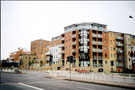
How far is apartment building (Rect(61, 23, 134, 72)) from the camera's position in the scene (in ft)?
181

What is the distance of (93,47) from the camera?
A: 189 feet

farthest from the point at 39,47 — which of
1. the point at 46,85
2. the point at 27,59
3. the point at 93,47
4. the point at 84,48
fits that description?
the point at 46,85

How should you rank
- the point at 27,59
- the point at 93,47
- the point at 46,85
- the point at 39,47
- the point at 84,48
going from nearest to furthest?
the point at 46,85
the point at 84,48
the point at 93,47
the point at 39,47
the point at 27,59

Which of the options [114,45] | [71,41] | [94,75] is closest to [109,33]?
[114,45]

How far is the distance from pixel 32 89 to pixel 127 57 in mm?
61104

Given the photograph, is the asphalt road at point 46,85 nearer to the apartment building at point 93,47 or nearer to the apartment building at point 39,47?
the apartment building at point 93,47

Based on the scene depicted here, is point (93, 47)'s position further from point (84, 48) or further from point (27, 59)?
point (27, 59)

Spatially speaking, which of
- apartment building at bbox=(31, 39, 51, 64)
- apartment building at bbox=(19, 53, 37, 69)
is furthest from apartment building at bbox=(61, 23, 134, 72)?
apartment building at bbox=(19, 53, 37, 69)

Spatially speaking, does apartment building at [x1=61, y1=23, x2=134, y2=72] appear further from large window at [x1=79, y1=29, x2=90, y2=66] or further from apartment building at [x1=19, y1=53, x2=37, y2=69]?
apartment building at [x1=19, y1=53, x2=37, y2=69]

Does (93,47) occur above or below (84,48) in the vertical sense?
above

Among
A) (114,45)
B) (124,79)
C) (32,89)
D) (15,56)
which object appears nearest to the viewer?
(32,89)

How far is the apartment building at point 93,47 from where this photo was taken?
55125 millimetres

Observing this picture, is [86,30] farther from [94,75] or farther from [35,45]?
[35,45]

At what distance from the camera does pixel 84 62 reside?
54750 mm
